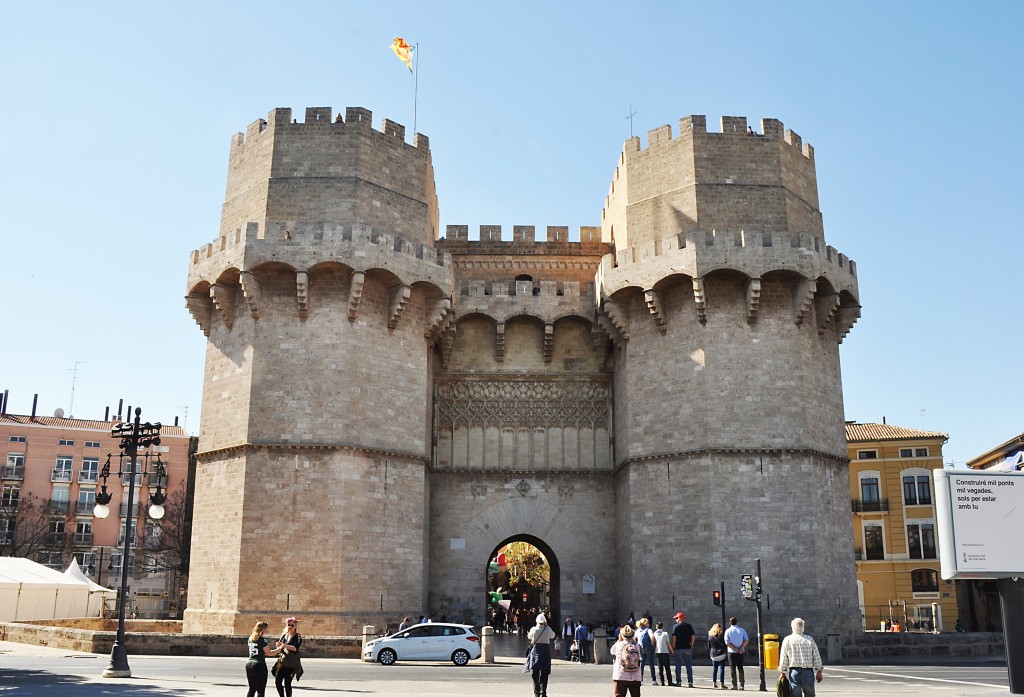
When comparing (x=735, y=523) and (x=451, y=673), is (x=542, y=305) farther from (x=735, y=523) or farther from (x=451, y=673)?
(x=451, y=673)

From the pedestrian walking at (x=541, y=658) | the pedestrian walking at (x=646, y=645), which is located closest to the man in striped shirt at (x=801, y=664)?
the pedestrian walking at (x=541, y=658)

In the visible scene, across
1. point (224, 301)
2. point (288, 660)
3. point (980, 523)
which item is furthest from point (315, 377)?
point (980, 523)

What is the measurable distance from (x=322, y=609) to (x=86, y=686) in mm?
9056

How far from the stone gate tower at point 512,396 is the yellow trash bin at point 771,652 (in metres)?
8.12

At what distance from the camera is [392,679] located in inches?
642

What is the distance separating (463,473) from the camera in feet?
89.0

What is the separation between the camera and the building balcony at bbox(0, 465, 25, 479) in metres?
45.2

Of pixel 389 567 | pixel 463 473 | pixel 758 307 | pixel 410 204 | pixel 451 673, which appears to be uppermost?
pixel 410 204

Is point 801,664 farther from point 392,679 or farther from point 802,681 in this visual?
point 392,679

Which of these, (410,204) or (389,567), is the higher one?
(410,204)

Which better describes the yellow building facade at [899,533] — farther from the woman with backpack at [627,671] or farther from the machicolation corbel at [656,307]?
the woman with backpack at [627,671]

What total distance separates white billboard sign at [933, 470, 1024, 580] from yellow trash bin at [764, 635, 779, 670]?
2.91 metres

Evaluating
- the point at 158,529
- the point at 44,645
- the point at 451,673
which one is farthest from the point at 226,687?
the point at 158,529

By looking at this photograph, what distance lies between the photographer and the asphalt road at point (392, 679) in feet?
45.0
